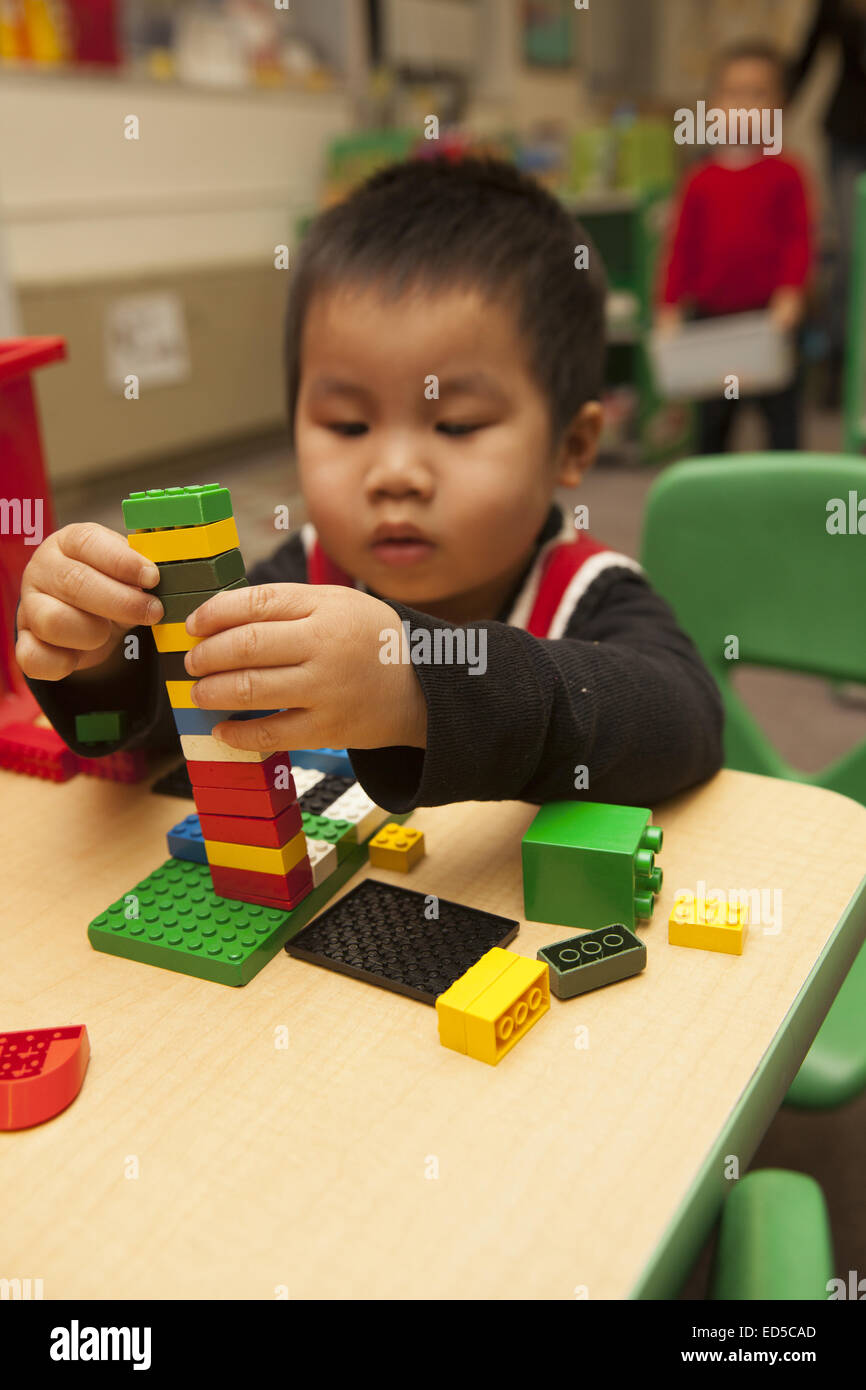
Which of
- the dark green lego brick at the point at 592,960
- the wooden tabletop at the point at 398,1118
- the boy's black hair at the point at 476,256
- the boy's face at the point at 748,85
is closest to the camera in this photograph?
the wooden tabletop at the point at 398,1118

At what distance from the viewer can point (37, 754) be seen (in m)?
0.63

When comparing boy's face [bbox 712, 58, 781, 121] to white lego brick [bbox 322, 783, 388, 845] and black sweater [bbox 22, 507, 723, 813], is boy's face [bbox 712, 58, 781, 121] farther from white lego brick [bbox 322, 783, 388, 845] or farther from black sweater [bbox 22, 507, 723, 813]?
white lego brick [bbox 322, 783, 388, 845]

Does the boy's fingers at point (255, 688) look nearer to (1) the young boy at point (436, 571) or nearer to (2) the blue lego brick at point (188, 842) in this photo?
(1) the young boy at point (436, 571)

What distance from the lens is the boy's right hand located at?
1.37 feet

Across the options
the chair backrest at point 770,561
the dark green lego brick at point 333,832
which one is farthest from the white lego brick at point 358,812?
the chair backrest at point 770,561

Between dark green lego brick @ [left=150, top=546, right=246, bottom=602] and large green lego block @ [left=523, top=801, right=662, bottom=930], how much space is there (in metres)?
0.17

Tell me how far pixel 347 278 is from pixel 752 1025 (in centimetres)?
58

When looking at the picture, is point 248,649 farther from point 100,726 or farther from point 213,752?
point 100,726

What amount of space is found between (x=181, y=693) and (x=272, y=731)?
43mm

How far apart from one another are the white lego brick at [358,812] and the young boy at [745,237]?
2134mm

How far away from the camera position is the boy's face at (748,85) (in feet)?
7.72

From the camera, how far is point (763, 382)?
2.38 m

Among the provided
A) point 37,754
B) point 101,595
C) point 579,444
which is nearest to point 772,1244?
point 101,595

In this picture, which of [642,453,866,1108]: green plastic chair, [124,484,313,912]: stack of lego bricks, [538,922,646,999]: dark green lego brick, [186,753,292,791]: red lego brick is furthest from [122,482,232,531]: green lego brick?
[642,453,866,1108]: green plastic chair
